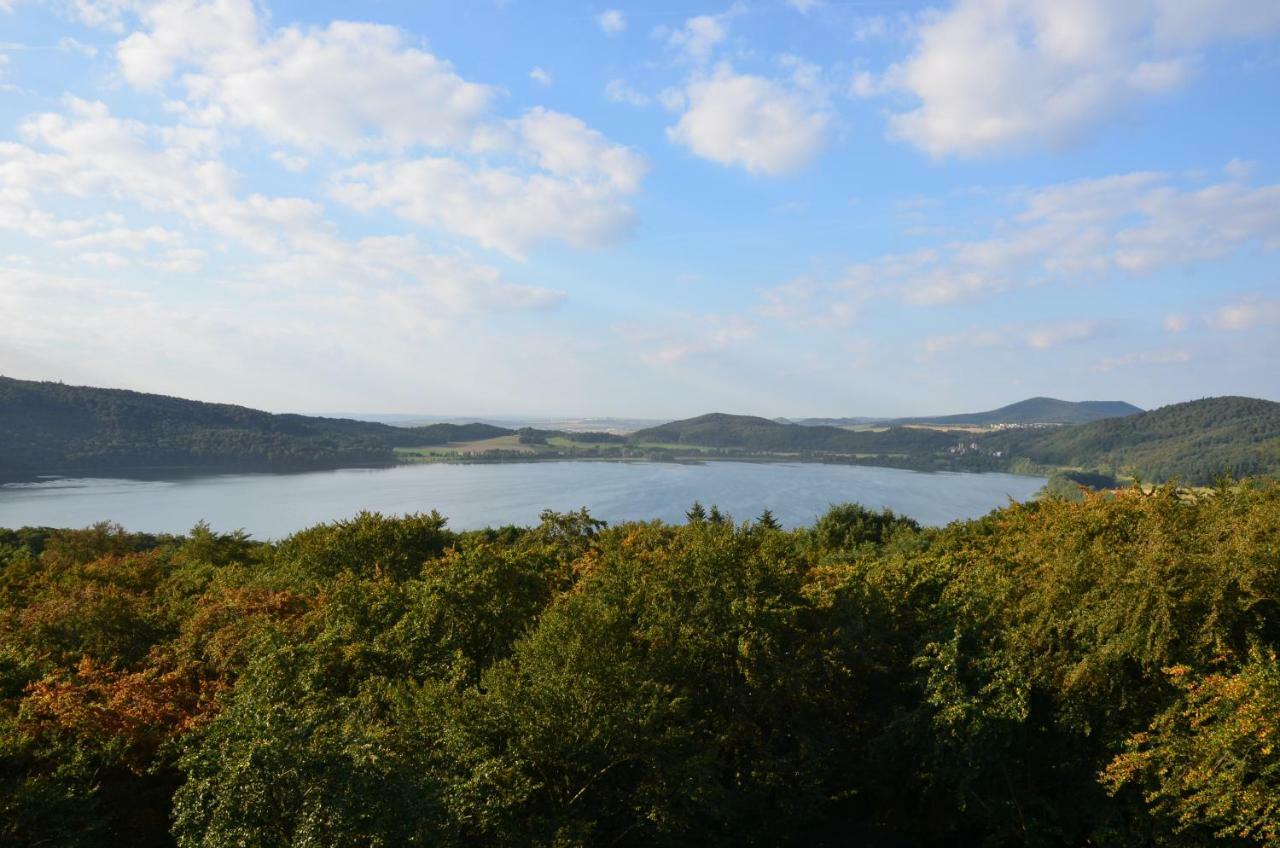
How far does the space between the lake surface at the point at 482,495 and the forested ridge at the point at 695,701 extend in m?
54.7

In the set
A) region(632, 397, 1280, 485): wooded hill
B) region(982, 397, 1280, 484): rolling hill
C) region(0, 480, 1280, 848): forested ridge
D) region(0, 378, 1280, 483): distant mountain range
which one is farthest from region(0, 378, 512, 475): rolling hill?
region(982, 397, 1280, 484): rolling hill

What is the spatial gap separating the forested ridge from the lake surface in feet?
180

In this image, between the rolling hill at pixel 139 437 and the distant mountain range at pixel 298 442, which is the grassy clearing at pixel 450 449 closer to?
the distant mountain range at pixel 298 442

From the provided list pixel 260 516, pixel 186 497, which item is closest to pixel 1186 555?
pixel 260 516

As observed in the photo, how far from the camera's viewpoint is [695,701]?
47.1ft

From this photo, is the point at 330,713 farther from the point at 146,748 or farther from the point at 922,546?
the point at 922,546

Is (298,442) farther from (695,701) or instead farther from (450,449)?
(695,701)

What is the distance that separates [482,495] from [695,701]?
103 metres

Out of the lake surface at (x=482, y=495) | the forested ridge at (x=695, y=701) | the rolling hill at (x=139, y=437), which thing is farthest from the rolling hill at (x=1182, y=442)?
the rolling hill at (x=139, y=437)

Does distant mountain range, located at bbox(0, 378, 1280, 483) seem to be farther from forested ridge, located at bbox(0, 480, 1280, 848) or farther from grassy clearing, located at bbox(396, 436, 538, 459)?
forested ridge, located at bbox(0, 480, 1280, 848)

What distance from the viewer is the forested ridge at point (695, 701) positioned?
10148mm

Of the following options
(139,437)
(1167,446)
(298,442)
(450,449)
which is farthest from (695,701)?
(450,449)

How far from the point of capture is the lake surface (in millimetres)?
88500

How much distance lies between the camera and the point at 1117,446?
175 metres
